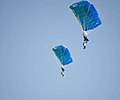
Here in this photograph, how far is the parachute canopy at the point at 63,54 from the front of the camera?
2254 inches

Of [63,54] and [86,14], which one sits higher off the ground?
[86,14]

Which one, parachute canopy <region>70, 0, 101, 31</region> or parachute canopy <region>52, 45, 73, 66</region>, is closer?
parachute canopy <region>70, 0, 101, 31</region>

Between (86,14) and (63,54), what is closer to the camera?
(86,14)

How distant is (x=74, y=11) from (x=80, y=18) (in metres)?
1.07

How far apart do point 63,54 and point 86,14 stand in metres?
13.0

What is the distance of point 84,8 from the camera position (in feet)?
149

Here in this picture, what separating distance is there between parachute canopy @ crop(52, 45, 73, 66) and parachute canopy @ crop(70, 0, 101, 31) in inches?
398

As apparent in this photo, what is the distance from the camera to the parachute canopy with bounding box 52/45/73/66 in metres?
57.3

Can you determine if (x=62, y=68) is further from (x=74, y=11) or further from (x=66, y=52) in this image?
(x=74, y=11)

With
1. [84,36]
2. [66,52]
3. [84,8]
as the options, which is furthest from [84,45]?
[66,52]

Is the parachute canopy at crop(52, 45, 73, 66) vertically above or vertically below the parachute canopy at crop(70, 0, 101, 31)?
below

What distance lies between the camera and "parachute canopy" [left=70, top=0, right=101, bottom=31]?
147 feet

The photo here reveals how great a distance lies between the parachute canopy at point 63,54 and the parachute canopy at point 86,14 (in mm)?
10108

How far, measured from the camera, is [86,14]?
151 ft
